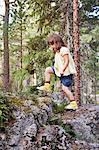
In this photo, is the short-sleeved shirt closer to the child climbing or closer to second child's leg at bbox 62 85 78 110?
the child climbing

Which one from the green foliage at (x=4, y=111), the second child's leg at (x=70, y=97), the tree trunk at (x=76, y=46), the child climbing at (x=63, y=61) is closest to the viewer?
the green foliage at (x=4, y=111)

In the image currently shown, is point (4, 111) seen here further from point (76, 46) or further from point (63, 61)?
point (76, 46)

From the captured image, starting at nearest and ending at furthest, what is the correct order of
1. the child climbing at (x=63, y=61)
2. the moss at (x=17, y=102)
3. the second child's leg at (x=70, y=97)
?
the moss at (x=17, y=102) < the child climbing at (x=63, y=61) < the second child's leg at (x=70, y=97)

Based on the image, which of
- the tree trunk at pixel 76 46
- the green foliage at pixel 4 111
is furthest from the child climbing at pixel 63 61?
the tree trunk at pixel 76 46

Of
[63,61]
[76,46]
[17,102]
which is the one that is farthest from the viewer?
[76,46]

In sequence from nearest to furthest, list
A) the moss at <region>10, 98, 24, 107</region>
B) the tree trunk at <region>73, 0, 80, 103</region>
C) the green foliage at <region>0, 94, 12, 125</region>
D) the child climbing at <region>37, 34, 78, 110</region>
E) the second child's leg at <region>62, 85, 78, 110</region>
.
→ 1. the green foliage at <region>0, 94, 12, 125</region>
2. the moss at <region>10, 98, 24, 107</region>
3. the child climbing at <region>37, 34, 78, 110</region>
4. the second child's leg at <region>62, 85, 78, 110</region>
5. the tree trunk at <region>73, 0, 80, 103</region>

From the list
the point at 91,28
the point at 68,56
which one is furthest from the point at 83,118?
the point at 91,28

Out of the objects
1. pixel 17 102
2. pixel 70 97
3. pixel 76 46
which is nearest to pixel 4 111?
pixel 17 102

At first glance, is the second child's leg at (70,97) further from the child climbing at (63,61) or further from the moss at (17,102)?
the moss at (17,102)

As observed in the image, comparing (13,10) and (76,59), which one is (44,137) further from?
(13,10)

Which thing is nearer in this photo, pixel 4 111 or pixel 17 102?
pixel 4 111

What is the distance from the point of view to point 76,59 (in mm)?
10539

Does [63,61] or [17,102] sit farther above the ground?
[63,61]

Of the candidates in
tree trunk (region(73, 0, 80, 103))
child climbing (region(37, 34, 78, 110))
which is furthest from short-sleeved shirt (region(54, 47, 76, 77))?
tree trunk (region(73, 0, 80, 103))
